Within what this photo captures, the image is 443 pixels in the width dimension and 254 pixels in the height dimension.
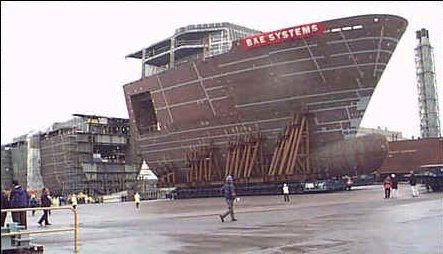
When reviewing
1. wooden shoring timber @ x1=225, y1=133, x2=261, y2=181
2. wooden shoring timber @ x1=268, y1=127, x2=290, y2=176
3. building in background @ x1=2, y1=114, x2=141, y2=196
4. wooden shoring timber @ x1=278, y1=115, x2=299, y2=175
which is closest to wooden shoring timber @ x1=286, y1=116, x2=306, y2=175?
wooden shoring timber @ x1=278, y1=115, x2=299, y2=175

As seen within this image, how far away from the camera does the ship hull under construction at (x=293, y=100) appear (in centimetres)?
4041

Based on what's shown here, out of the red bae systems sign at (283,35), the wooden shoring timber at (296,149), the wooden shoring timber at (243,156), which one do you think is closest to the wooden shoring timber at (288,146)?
the wooden shoring timber at (296,149)

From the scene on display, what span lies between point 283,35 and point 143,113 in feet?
82.4

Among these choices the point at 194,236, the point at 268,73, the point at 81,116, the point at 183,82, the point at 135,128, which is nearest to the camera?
the point at 194,236

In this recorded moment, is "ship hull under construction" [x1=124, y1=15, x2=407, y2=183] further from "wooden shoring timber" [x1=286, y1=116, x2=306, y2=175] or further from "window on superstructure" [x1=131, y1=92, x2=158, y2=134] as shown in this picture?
"window on superstructure" [x1=131, y1=92, x2=158, y2=134]

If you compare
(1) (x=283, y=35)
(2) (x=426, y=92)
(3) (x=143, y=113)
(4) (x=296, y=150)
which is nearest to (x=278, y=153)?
(4) (x=296, y=150)

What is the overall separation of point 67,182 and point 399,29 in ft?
166

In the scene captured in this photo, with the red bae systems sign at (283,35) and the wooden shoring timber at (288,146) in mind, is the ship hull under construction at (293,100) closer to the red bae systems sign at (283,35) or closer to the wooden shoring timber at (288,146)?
the wooden shoring timber at (288,146)

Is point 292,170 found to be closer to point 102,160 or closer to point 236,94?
point 236,94

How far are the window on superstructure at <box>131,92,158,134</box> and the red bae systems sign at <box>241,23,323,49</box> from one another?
1987 cm

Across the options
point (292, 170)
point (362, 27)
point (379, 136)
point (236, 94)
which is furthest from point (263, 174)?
point (362, 27)

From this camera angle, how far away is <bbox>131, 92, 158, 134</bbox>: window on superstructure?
2367 inches

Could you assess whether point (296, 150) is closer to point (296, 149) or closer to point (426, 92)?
point (296, 149)

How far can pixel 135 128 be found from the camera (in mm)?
61969
